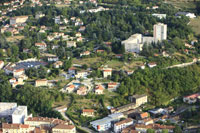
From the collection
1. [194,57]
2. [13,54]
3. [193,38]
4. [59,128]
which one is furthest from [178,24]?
A: [59,128]

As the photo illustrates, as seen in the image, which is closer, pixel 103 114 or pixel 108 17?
pixel 103 114

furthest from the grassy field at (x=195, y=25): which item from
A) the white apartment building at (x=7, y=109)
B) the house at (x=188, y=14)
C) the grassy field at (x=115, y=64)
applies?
the white apartment building at (x=7, y=109)

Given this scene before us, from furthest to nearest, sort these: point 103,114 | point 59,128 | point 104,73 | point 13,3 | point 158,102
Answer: point 13,3, point 104,73, point 158,102, point 103,114, point 59,128

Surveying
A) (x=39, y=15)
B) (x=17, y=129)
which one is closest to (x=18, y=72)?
(x=17, y=129)

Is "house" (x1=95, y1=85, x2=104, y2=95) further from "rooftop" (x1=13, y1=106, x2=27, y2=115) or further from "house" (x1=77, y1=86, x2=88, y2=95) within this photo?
"rooftop" (x1=13, y1=106, x2=27, y2=115)

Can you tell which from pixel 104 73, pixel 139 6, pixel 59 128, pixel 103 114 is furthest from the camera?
pixel 139 6

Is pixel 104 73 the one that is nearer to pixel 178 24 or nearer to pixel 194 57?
pixel 194 57
